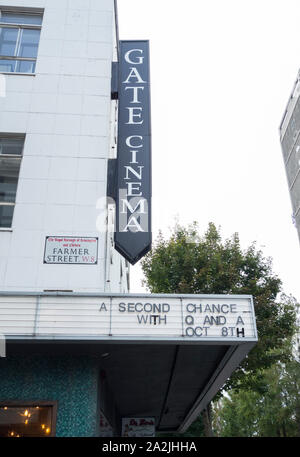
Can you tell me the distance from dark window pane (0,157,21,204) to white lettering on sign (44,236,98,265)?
156 cm

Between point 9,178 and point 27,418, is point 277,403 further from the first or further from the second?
point 9,178

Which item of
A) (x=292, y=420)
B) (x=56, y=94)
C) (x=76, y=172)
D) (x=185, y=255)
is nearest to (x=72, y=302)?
(x=76, y=172)

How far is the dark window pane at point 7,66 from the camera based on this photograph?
10.3m

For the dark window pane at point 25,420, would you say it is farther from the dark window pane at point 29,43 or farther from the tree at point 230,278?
the tree at point 230,278

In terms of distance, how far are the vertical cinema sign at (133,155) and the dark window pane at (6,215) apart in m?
2.32

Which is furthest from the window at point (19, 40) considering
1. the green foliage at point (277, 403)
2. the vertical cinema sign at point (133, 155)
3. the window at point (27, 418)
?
the green foliage at point (277, 403)

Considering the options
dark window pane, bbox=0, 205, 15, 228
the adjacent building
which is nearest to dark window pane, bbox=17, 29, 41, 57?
dark window pane, bbox=0, 205, 15, 228

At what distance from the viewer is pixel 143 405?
1237 cm

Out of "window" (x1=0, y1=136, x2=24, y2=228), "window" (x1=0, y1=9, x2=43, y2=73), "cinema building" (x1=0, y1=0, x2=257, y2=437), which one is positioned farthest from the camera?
"window" (x1=0, y1=9, x2=43, y2=73)

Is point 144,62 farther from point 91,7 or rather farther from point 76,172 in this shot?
point 76,172

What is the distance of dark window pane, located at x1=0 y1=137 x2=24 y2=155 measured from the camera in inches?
374

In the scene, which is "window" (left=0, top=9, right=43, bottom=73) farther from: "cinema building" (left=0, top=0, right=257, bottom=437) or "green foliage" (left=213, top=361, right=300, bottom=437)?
"green foliage" (left=213, top=361, right=300, bottom=437)
